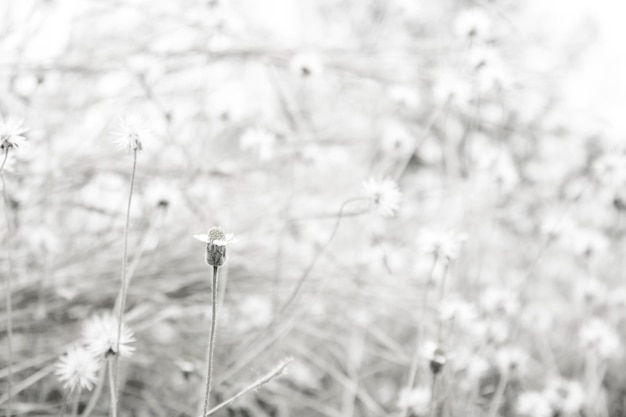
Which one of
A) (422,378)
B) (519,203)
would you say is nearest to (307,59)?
(422,378)

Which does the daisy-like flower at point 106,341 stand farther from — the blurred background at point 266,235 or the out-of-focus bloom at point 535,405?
the out-of-focus bloom at point 535,405

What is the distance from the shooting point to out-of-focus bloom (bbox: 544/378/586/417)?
623mm

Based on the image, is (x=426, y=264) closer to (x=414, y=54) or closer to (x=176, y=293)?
(x=176, y=293)

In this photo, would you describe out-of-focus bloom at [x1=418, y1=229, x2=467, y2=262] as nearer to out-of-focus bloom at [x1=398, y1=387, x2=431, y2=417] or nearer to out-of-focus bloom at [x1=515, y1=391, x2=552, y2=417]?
out-of-focus bloom at [x1=398, y1=387, x2=431, y2=417]

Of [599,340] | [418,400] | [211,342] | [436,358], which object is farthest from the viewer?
[599,340]

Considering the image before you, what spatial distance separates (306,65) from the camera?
2.26 ft

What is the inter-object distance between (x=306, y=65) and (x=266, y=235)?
210mm

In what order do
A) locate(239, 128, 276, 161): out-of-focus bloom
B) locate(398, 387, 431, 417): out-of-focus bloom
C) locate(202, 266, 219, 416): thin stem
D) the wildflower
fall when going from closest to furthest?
locate(202, 266, 219, 416): thin stem, the wildflower, locate(398, 387, 431, 417): out-of-focus bloom, locate(239, 128, 276, 161): out-of-focus bloom

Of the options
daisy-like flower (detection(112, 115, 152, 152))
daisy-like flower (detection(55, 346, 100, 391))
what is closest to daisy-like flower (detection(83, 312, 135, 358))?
daisy-like flower (detection(55, 346, 100, 391))

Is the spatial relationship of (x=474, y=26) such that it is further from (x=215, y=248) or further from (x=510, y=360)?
(x=215, y=248)

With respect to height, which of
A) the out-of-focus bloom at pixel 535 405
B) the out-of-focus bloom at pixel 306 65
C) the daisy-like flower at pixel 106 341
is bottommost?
the daisy-like flower at pixel 106 341

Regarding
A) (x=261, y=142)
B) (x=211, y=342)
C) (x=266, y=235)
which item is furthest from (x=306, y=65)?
(x=211, y=342)

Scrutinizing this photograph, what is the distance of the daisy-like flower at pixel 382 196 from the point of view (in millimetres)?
475

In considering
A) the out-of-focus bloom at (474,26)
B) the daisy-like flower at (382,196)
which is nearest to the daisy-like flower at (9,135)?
the daisy-like flower at (382,196)
